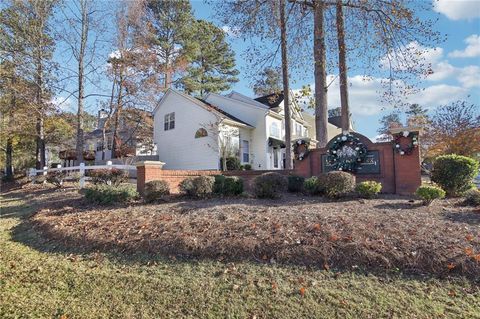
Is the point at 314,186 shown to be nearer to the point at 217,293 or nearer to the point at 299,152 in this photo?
the point at 299,152

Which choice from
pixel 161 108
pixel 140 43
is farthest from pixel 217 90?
pixel 140 43

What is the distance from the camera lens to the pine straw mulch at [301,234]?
3.98 m

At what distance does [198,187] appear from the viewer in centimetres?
812

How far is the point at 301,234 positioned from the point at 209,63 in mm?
29995

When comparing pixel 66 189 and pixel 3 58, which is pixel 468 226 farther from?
pixel 3 58

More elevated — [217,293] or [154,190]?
[154,190]

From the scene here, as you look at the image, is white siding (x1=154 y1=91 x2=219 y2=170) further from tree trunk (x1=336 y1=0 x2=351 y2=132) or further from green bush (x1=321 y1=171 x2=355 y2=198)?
green bush (x1=321 y1=171 x2=355 y2=198)

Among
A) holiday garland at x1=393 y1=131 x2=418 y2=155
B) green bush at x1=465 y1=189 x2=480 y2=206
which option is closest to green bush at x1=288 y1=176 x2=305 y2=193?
holiday garland at x1=393 y1=131 x2=418 y2=155

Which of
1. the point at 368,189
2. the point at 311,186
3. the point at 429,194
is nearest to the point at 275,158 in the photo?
the point at 311,186

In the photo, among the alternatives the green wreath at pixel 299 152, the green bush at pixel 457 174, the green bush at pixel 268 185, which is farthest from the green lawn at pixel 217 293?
the green wreath at pixel 299 152

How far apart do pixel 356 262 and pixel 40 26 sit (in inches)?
808

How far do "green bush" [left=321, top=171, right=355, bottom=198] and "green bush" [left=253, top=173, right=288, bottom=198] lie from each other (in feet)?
3.79

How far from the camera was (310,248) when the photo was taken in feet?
13.9

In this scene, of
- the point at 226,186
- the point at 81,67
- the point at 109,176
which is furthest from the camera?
the point at 81,67
